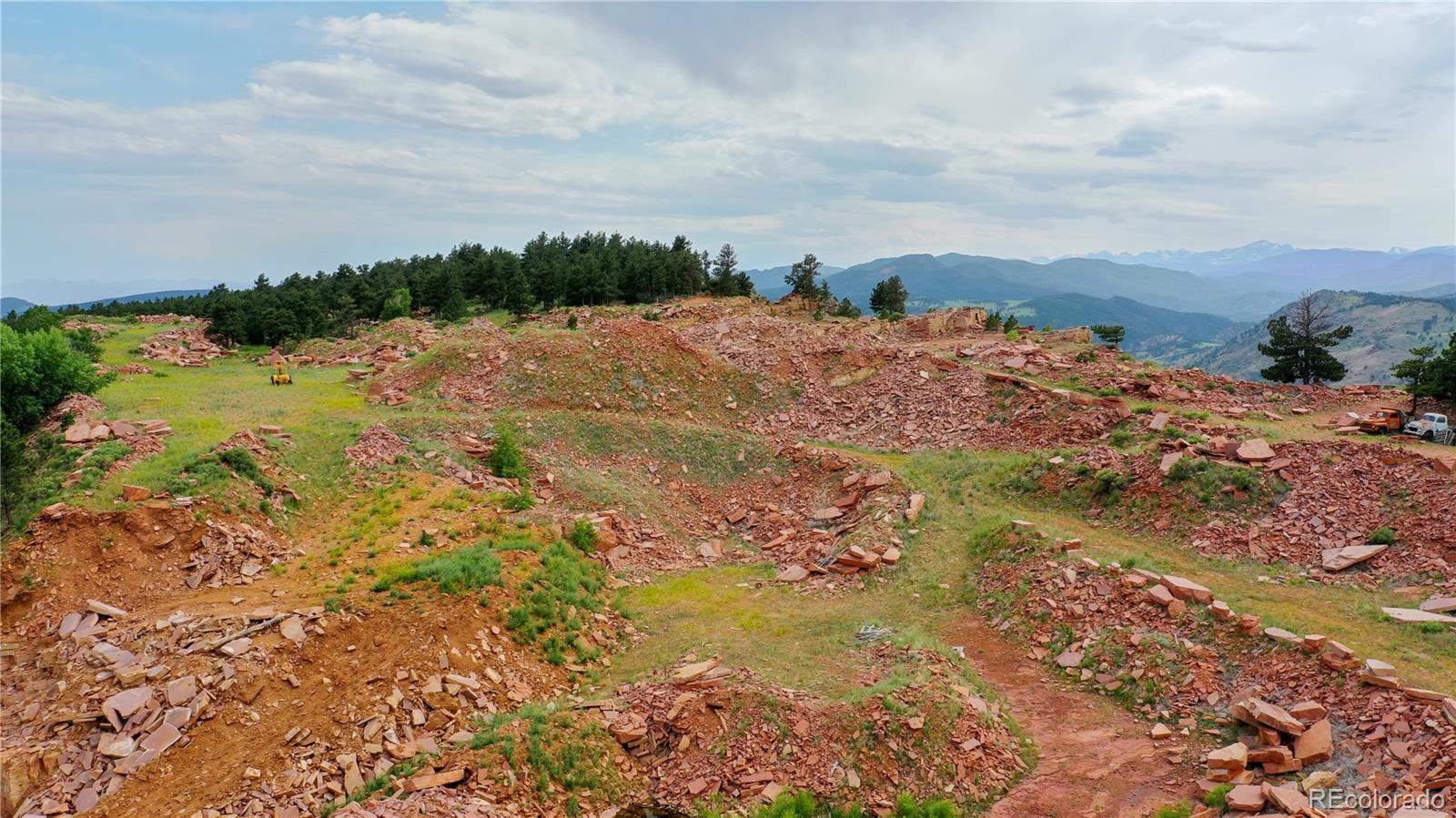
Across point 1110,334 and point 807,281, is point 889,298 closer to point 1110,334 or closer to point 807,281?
point 807,281

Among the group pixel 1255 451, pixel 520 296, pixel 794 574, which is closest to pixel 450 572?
pixel 794 574

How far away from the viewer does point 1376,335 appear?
169m

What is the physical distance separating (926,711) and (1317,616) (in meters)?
9.30

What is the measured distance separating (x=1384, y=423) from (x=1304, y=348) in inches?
623

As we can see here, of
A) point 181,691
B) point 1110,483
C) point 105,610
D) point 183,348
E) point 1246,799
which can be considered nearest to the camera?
point 1246,799

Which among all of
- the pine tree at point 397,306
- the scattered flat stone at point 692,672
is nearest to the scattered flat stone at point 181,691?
the scattered flat stone at point 692,672

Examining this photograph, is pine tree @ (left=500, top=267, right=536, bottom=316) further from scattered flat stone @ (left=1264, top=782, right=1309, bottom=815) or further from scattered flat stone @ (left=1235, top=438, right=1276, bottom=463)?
scattered flat stone @ (left=1264, top=782, right=1309, bottom=815)

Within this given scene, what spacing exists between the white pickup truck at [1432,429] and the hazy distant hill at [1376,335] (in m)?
145

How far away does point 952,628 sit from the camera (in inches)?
681

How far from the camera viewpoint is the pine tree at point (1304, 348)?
38.5 m

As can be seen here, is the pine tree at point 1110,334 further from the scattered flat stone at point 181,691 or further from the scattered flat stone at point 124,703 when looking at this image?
the scattered flat stone at point 124,703

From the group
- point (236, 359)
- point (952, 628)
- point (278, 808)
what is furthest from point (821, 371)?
point (236, 359)

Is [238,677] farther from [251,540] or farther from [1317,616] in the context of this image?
[1317,616]

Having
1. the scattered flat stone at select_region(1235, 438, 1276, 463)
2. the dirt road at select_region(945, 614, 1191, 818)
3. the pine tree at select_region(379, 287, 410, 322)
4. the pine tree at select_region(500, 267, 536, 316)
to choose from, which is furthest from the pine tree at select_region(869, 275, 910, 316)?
the dirt road at select_region(945, 614, 1191, 818)
